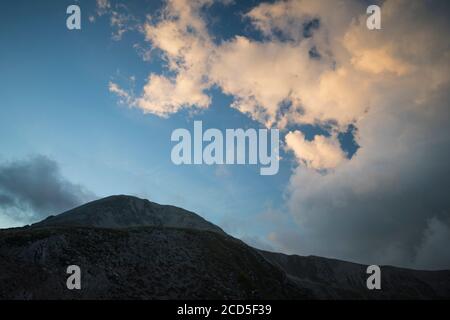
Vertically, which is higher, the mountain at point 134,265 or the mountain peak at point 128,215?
the mountain peak at point 128,215

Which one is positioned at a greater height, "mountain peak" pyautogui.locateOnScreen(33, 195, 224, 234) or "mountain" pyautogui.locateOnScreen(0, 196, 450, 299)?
"mountain peak" pyautogui.locateOnScreen(33, 195, 224, 234)

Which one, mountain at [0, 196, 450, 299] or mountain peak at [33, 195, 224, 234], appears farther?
mountain peak at [33, 195, 224, 234]

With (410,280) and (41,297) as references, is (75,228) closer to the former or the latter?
(41,297)

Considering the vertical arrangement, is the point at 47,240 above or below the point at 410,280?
above

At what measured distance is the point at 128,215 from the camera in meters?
150

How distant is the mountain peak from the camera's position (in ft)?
A: 436

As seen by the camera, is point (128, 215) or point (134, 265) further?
point (128, 215)

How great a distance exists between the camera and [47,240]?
150ft

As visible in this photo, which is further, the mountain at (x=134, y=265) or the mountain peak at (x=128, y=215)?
the mountain peak at (x=128, y=215)

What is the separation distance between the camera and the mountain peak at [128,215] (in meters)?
133

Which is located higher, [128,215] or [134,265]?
[128,215]
